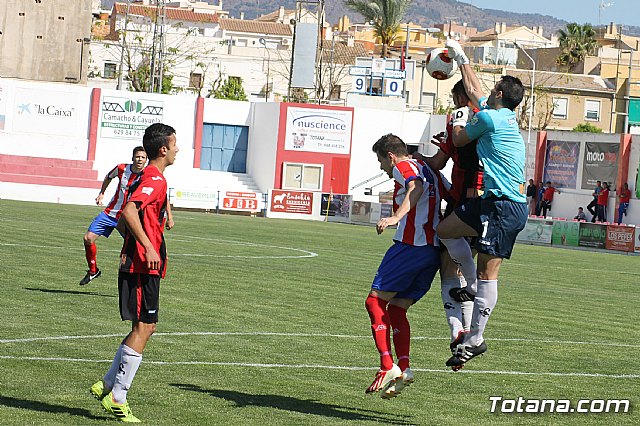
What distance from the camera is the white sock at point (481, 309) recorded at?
29.6 ft

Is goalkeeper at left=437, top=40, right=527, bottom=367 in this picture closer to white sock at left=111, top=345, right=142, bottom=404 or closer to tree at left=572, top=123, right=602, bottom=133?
white sock at left=111, top=345, right=142, bottom=404

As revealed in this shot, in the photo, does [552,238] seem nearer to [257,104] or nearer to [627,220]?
[627,220]

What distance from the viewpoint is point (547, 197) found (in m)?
56.2

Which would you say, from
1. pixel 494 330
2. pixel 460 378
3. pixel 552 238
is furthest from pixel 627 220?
pixel 460 378

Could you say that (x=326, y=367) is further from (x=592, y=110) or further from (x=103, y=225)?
(x=592, y=110)

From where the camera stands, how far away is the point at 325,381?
387 inches

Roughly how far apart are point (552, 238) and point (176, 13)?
8990cm

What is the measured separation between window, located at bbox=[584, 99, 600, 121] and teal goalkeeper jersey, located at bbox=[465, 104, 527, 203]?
90.3 m

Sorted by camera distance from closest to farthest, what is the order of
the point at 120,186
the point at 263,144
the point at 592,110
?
the point at 120,186, the point at 263,144, the point at 592,110

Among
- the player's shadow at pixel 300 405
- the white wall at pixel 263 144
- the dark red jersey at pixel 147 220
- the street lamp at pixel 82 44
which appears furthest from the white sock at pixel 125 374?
the street lamp at pixel 82 44

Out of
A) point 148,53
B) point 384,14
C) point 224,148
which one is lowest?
point 224,148

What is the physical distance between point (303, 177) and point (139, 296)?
175 ft

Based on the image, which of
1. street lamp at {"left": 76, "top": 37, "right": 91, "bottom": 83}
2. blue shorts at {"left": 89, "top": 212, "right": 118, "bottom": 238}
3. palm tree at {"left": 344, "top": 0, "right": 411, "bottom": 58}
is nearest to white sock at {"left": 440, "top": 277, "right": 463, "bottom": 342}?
blue shorts at {"left": 89, "top": 212, "right": 118, "bottom": 238}

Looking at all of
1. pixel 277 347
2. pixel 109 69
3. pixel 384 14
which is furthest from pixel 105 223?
pixel 109 69
